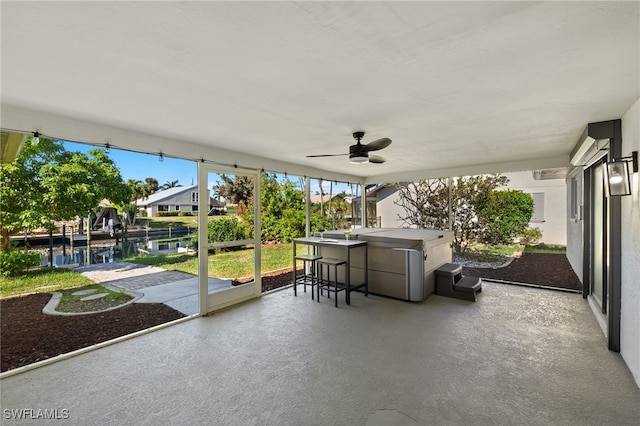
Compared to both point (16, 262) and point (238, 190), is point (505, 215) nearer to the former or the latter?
point (238, 190)

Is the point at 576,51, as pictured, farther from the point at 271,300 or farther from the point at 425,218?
the point at 425,218

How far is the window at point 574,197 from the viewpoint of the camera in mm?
5462

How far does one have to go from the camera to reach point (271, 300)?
4.55 meters

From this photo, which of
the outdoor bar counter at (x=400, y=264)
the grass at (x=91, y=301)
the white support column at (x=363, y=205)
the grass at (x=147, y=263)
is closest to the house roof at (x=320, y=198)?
the white support column at (x=363, y=205)

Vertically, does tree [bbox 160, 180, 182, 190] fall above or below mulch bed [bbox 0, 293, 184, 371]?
above

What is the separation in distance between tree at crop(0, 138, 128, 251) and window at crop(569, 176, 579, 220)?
337 inches

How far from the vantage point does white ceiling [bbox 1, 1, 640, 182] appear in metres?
1.35

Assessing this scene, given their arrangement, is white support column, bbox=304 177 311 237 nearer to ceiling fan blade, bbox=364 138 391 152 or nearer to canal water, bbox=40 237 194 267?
canal water, bbox=40 237 194 267

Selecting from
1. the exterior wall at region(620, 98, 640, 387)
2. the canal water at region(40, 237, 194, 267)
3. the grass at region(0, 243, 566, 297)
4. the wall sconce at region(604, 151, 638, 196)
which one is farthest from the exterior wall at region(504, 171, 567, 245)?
the canal water at region(40, 237, 194, 267)

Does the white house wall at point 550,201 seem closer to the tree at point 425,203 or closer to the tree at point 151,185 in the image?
the tree at point 425,203

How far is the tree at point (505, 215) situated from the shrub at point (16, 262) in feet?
28.2

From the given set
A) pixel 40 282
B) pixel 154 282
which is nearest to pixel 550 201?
pixel 154 282

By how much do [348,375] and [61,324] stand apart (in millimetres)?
3954

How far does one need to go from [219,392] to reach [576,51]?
132 inches
